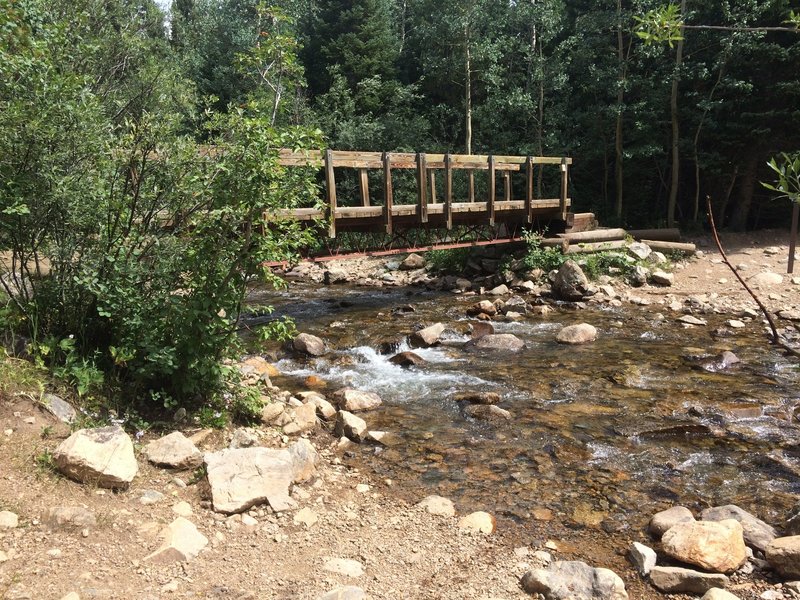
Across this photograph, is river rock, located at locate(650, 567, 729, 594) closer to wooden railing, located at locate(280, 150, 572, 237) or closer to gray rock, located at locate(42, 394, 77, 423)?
gray rock, located at locate(42, 394, 77, 423)

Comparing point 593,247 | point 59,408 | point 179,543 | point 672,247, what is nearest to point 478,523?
point 179,543

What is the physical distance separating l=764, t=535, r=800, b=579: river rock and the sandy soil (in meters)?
0.19

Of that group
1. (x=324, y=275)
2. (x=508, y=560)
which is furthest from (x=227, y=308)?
(x=324, y=275)

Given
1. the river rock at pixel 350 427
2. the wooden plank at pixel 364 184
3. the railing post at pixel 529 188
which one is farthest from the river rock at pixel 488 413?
the railing post at pixel 529 188

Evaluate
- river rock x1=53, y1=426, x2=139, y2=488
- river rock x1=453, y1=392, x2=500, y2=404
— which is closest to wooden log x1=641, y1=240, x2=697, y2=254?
river rock x1=453, y1=392, x2=500, y2=404

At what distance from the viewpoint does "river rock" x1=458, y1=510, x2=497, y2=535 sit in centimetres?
455

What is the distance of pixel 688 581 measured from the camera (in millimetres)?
3873

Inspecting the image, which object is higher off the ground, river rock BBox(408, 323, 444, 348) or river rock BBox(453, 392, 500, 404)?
river rock BBox(453, 392, 500, 404)

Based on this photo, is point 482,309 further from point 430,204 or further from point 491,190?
point 491,190

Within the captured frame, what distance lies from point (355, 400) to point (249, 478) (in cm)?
297

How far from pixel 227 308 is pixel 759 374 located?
7.89 m

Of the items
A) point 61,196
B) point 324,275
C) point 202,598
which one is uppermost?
point 61,196

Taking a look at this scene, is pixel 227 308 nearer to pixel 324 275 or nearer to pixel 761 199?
pixel 324 275

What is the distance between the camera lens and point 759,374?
348 inches
